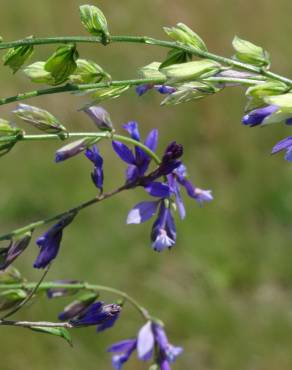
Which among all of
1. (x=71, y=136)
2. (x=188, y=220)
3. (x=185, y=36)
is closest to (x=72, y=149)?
(x=71, y=136)

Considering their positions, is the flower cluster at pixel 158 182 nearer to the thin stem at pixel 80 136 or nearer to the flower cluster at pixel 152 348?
the thin stem at pixel 80 136

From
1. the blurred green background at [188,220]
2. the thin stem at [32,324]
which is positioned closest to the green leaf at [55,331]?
the thin stem at [32,324]

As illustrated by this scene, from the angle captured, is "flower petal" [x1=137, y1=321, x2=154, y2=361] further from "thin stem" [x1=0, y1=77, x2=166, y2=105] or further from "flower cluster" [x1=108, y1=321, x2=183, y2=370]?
"thin stem" [x1=0, y1=77, x2=166, y2=105]

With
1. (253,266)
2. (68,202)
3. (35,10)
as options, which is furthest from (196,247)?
(35,10)

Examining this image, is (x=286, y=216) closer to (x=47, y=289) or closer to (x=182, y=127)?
(x=182, y=127)

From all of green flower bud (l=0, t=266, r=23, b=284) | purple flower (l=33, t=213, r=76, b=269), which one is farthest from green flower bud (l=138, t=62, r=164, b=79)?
green flower bud (l=0, t=266, r=23, b=284)

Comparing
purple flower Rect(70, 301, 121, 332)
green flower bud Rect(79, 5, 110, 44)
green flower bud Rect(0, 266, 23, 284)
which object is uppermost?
green flower bud Rect(79, 5, 110, 44)
